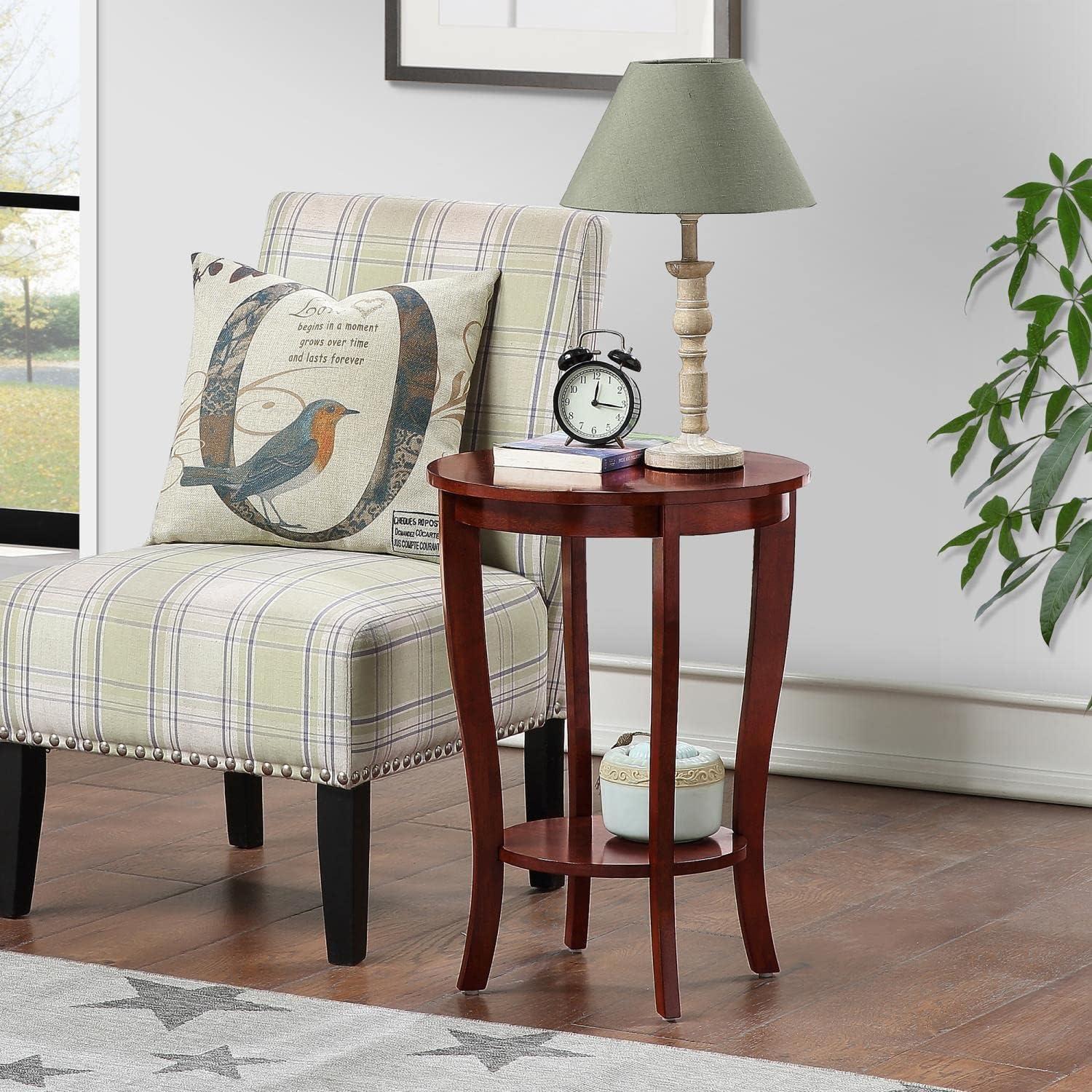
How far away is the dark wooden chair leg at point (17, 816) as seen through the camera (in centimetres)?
260

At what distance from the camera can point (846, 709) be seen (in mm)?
3410

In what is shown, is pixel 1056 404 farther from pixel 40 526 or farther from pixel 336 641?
pixel 40 526

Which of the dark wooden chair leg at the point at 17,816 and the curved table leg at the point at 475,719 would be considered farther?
the dark wooden chair leg at the point at 17,816

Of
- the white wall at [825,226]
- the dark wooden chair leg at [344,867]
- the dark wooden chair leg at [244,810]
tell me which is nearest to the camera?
the dark wooden chair leg at [344,867]

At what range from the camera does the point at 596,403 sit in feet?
7.77

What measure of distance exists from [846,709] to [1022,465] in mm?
526

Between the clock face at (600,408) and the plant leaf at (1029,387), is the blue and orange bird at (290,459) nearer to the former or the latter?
the clock face at (600,408)

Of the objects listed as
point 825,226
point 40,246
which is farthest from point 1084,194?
point 40,246

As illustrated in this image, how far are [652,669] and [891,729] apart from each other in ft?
4.03

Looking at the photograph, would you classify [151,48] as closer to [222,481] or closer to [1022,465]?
[222,481]

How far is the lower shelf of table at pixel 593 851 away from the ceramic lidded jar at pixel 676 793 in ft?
0.07

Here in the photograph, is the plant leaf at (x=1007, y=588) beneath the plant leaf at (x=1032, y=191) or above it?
beneath

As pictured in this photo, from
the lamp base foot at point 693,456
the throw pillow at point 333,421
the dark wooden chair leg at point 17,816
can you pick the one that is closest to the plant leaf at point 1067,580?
the lamp base foot at point 693,456

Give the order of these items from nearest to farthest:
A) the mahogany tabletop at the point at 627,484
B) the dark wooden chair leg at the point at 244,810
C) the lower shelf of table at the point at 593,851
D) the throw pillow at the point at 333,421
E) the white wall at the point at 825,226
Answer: the mahogany tabletop at the point at 627,484 → the lower shelf of table at the point at 593,851 → the throw pillow at the point at 333,421 → the dark wooden chair leg at the point at 244,810 → the white wall at the point at 825,226
